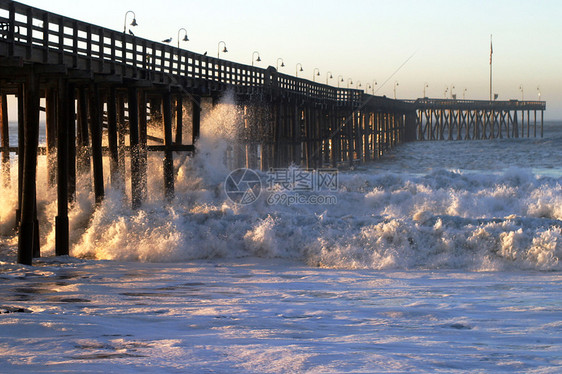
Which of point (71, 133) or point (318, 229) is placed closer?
point (71, 133)

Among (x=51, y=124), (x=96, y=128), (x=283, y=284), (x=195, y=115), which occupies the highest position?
(x=195, y=115)

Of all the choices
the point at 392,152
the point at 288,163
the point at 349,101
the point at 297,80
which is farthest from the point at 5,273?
the point at 392,152

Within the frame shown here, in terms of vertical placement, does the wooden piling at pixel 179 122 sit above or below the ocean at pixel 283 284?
above

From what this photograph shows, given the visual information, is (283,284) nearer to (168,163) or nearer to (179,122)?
(168,163)

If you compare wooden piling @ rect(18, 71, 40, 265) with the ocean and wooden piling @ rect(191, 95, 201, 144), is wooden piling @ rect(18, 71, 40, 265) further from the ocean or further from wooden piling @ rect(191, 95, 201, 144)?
wooden piling @ rect(191, 95, 201, 144)

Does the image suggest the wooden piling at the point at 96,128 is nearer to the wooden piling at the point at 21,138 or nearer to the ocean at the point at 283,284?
the ocean at the point at 283,284

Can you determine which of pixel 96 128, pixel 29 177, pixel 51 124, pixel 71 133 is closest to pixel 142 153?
pixel 51 124

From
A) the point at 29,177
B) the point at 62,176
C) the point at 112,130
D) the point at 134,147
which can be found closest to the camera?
the point at 29,177

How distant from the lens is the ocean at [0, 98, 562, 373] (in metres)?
6.00

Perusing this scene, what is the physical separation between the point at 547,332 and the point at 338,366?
7.46 ft

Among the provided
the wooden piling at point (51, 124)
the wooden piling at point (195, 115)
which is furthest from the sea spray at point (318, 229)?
the wooden piling at point (195, 115)

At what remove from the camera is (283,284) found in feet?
33.8

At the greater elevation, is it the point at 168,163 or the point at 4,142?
the point at 4,142

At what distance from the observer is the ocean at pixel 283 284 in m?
6.00
